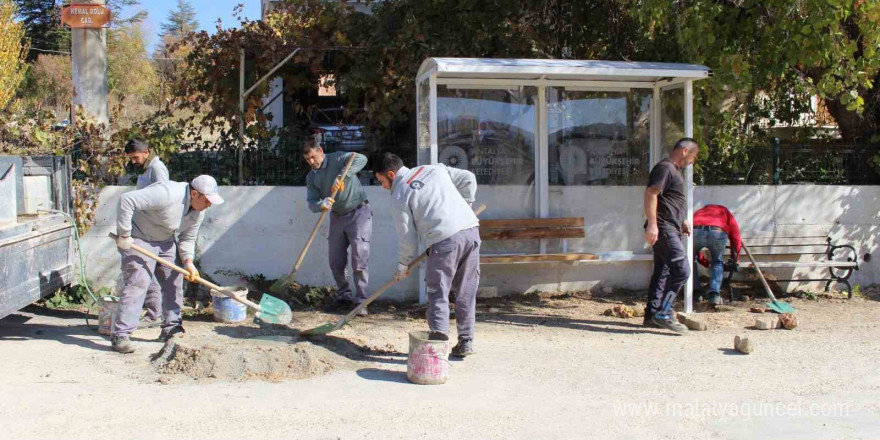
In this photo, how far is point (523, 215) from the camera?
8797 millimetres

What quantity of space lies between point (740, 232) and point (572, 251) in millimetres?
2016

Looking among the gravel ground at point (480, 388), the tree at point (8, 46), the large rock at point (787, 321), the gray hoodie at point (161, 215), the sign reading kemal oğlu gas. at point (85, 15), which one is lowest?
the gravel ground at point (480, 388)

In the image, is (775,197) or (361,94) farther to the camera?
(361,94)

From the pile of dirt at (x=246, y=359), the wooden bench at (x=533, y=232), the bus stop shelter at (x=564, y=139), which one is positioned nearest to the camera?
the pile of dirt at (x=246, y=359)

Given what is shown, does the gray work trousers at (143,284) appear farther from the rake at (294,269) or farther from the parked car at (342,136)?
the parked car at (342,136)

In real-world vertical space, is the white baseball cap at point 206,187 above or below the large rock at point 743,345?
above

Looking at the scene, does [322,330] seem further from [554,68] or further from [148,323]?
[554,68]

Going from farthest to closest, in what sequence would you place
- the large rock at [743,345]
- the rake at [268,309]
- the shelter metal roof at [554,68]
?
the shelter metal roof at [554,68], the rake at [268,309], the large rock at [743,345]

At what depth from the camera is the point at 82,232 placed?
812 cm

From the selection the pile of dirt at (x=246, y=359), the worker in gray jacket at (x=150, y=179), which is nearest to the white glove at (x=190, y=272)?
the worker in gray jacket at (x=150, y=179)

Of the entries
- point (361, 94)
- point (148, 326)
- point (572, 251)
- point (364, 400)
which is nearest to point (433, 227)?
point (364, 400)

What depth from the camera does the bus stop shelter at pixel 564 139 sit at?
866cm

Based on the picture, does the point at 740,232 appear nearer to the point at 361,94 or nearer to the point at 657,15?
the point at 657,15

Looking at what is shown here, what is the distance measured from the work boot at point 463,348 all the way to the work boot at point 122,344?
8.58ft
